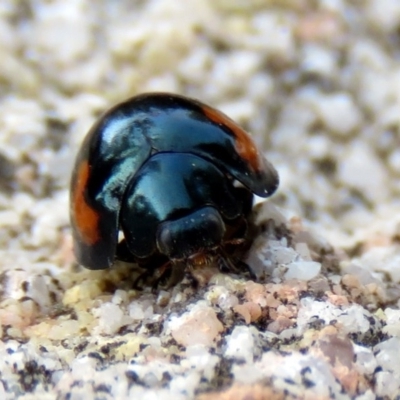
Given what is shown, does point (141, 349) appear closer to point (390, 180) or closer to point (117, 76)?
point (390, 180)

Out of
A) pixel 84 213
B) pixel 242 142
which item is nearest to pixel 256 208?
pixel 242 142

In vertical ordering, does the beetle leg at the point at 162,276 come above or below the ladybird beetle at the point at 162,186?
below

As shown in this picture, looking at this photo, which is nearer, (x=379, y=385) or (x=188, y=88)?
(x=379, y=385)

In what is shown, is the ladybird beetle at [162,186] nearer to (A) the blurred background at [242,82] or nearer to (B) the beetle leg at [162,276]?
(B) the beetle leg at [162,276]

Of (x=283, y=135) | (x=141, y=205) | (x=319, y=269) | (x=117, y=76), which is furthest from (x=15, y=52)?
(x=319, y=269)

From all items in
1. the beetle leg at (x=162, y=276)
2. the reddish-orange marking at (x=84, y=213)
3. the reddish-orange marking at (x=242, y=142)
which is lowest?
the beetle leg at (x=162, y=276)

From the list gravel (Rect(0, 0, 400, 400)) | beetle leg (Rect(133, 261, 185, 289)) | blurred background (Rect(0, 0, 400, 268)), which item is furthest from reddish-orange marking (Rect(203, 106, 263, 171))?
blurred background (Rect(0, 0, 400, 268))

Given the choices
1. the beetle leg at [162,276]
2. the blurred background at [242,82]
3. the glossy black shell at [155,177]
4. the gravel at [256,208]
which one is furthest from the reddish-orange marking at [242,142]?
the blurred background at [242,82]
